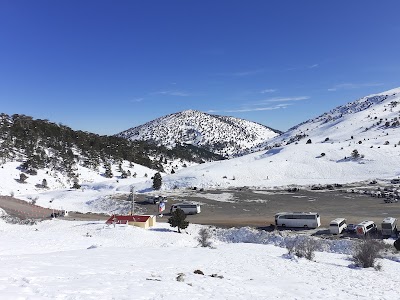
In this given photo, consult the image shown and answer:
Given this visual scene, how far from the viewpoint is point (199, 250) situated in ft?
80.3

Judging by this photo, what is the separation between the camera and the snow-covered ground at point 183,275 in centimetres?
1199

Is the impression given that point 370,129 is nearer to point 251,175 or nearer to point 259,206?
point 251,175

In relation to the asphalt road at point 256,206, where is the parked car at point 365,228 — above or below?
below

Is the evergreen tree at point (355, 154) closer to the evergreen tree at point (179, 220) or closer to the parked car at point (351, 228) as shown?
the parked car at point (351, 228)

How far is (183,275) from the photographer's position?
600 inches

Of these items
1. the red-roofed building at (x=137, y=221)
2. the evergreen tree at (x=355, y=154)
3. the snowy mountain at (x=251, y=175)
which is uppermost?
the evergreen tree at (x=355, y=154)

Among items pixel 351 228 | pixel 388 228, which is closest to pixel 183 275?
pixel 351 228

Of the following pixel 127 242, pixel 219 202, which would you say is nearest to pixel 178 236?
pixel 127 242

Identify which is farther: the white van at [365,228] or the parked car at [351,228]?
the parked car at [351,228]

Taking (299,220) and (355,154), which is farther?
(355,154)

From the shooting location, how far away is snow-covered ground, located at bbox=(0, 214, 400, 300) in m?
12.0

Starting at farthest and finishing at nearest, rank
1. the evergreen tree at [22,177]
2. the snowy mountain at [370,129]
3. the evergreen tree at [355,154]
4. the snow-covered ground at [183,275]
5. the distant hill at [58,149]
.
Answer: the snowy mountain at [370,129] < the distant hill at [58,149] < the evergreen tree at [355,154] < the evergreen tree at [22,177] < the snow-covered ground at [183,275]

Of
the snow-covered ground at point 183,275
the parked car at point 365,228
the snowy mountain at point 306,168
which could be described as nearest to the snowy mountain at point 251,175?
the snowy mountain at point 306,168

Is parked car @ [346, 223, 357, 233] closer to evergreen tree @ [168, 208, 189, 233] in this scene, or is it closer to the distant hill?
evergreen tree @ [168, 208, 189, 233]
